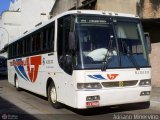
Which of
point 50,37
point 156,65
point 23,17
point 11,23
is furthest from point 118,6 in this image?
point 11,23

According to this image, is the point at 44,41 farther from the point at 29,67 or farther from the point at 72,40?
the point at 72,40

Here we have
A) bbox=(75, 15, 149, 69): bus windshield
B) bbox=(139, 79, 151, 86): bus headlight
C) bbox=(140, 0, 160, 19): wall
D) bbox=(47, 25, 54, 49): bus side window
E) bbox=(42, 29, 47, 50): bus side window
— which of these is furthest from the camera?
bbox=(140, 0, 160, 19): wall

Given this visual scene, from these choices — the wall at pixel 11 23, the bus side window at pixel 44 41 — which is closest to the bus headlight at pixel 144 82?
the bus side window at pixel 44 41

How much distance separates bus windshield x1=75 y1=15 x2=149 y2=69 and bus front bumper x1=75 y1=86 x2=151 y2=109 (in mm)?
663

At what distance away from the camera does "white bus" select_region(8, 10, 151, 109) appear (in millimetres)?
10062

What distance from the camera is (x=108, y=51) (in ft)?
34.1

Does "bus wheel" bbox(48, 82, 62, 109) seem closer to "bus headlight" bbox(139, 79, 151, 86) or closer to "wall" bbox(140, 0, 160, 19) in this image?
"bus headlight" bbox(139, 79, 151, 86)

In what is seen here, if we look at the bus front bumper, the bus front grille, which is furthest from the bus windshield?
the bus front bumper

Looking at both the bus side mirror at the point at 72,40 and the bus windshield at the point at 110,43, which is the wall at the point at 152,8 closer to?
the bus windshield at the point at 110,43

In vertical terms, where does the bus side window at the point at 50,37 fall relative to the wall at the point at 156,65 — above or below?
above

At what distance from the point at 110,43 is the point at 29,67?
6.13 meters

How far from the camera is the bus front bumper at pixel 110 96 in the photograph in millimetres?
9953

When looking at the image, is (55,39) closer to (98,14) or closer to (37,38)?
(98,14)

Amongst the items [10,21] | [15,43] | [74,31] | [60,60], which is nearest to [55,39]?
[60,60]
